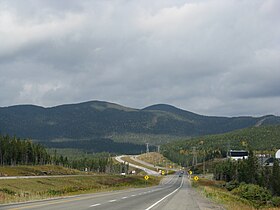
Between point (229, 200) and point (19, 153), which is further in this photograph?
point (19, 153)

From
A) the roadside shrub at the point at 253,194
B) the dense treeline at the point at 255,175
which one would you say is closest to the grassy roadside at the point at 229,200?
the roadside shrub at the point at 253,194

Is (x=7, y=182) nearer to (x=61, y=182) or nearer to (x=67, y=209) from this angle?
(x=61, y=182)

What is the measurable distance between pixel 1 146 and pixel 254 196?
3345 inches

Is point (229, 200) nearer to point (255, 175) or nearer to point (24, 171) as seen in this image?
point (255, 175)

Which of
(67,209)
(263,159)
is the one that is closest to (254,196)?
(67,209)

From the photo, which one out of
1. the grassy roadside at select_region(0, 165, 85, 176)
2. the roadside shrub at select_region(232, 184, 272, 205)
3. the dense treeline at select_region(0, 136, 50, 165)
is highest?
the dense treeline at select_region(0, 136, 50, 165)

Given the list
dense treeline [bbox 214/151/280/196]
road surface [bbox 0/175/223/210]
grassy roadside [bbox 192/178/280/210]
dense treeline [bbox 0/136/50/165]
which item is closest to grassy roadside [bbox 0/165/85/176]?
dense treeline [bbox 0/136/50/165]

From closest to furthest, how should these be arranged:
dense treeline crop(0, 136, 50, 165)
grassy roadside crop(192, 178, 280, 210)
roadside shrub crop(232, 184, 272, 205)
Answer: grassy roadside crop(192, 178, 280, 210), roadside shrub crop(232, 184, 272, 205), dense treeline crop(0, 136, 50, 165)

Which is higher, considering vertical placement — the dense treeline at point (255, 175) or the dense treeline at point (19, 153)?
the dense treeline at point (19, 153)

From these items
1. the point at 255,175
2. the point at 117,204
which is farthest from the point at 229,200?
the point at 255,175

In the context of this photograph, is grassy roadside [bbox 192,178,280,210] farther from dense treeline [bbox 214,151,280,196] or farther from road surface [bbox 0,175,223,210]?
dense treeline [bbox 214,151,280,196]

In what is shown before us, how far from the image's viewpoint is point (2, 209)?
2614 cm

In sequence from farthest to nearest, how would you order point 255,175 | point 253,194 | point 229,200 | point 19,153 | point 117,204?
point 19,153
point 255,175
point 253,194
point 229,200
point 117,204

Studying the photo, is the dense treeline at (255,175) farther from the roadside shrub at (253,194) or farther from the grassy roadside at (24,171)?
the grassy roadside at (24,171)
